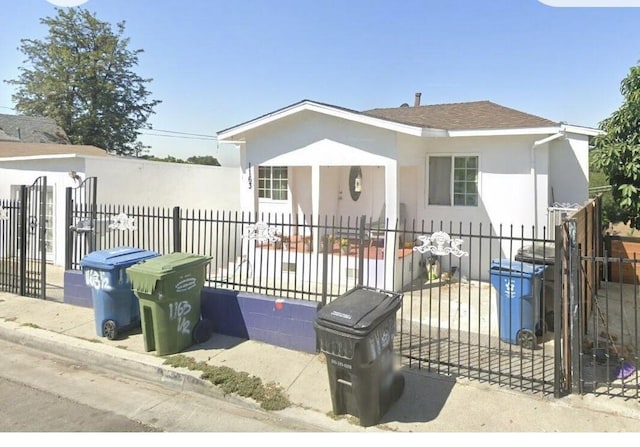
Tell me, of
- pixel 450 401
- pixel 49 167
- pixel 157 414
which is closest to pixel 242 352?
pixel 157 414

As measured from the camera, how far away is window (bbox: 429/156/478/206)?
9.20 metres

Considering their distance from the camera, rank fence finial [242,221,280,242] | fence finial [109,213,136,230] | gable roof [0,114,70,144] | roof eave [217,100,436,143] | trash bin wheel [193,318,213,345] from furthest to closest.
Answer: gable roof [0,114,70,144] < roof eave [217,100,436,143] < fence finial [109,213,136,230] < fence finial [242,221,280,242] < trash bin wheel [193,318,213,345]

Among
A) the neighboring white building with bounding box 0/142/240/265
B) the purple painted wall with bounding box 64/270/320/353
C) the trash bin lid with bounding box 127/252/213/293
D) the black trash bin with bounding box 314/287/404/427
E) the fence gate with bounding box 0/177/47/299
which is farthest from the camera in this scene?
the neighboring white building with bounding box 0/142/240/265

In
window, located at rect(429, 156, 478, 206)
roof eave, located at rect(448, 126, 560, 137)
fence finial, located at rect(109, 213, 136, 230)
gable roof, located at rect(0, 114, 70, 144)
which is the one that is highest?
gable roof, located at rect(0, 114, 70, 144)

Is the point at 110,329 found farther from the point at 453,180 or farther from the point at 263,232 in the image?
the point at 453,180

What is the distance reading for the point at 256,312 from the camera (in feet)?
17.9

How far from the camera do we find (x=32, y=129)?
27.7 m

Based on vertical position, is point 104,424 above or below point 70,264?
below

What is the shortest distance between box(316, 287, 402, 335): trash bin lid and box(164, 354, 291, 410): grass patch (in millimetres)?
1018

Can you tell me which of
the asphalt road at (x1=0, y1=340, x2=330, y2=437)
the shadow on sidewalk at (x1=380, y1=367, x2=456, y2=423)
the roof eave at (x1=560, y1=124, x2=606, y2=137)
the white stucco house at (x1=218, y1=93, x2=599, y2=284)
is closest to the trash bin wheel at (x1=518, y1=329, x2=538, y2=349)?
the shadow on sidewalk at (x1=380, y1=367, x2=456, y2=423)

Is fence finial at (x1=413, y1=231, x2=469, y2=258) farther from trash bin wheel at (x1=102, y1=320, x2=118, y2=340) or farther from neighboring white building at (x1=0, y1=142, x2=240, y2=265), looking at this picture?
neighboring white building at (x1=0, y1=142, x2=240, y2=265)

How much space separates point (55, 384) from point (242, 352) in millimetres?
2020

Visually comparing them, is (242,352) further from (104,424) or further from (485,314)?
(485,314)

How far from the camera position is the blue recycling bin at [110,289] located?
539cm
